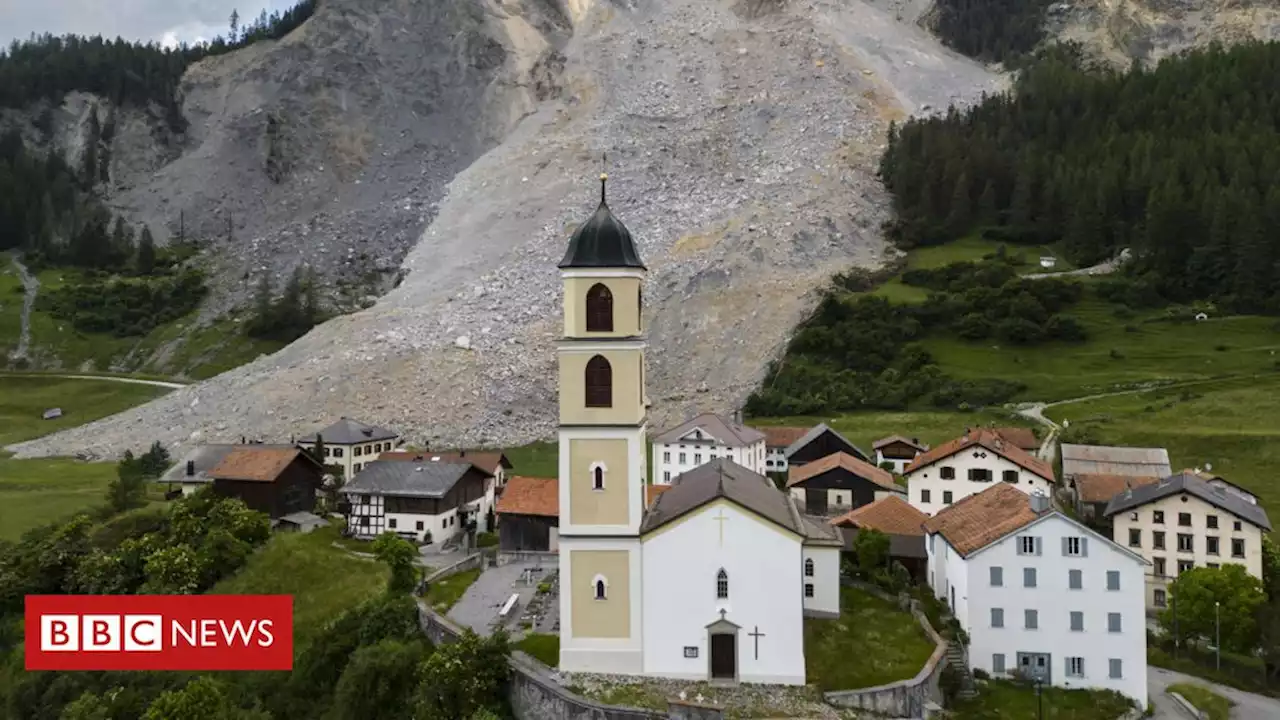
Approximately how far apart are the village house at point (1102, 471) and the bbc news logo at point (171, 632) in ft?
123

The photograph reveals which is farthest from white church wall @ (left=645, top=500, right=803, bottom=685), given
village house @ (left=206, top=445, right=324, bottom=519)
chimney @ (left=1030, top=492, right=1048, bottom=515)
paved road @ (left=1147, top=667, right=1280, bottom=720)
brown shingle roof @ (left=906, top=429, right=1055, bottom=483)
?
village house @ (left=206, top=445, right=324, bottom=519)

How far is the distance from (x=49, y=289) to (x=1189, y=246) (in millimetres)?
139292

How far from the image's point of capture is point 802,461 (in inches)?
2210

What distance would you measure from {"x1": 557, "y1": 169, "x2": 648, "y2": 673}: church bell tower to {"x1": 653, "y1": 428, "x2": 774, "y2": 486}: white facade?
27.3 m

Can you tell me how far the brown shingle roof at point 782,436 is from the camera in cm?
5878

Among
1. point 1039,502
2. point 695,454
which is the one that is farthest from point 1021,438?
point 1039,502

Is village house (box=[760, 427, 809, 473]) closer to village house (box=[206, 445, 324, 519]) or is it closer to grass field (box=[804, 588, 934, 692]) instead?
grass field (box=[804, 588, 934, 692])

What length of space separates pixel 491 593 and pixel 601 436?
10.0 metres

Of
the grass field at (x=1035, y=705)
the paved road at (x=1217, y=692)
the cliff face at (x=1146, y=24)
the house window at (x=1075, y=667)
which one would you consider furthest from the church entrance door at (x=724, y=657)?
the cliff face at (x=1146, y=24)

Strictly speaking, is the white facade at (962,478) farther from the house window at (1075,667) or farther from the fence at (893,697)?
the fence at (893,697)

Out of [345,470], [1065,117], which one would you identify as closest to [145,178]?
[345,470]

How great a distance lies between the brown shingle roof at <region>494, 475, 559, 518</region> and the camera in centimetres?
3872

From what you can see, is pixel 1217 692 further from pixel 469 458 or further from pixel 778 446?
pixel 469 458

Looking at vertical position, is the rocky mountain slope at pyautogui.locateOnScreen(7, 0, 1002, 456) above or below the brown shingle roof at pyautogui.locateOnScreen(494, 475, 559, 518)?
above
